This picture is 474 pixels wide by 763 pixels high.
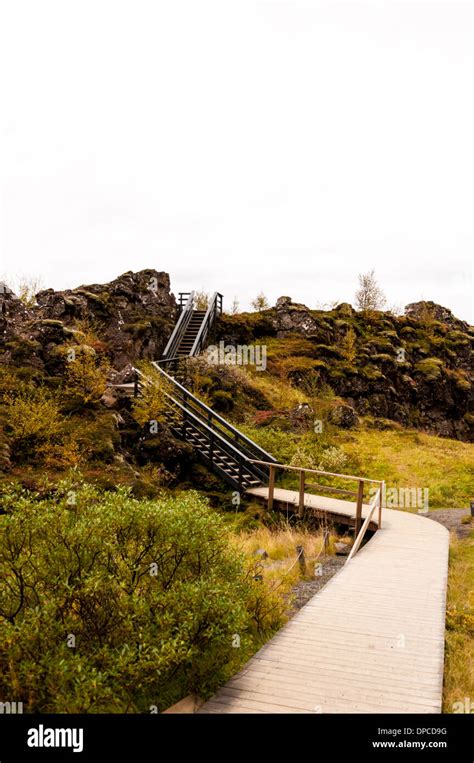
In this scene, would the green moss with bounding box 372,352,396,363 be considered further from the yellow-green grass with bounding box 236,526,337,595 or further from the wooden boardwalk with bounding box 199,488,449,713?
the wooden boardwalk with bounding box 199,488,449,713

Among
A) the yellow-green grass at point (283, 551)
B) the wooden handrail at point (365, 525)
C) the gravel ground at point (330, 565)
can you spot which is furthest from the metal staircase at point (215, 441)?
the gravel ground at point (330, 565)

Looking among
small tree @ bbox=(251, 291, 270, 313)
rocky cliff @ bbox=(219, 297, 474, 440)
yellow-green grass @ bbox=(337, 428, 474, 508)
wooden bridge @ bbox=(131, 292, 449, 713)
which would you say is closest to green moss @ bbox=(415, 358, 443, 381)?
rocky cliff @ bbox=(219, 297, 474, 440)

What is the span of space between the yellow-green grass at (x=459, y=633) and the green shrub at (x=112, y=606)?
2.42m

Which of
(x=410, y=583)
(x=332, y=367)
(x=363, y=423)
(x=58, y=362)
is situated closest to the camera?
(x=410, y=583)

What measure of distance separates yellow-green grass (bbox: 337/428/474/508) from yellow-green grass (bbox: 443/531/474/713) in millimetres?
6020

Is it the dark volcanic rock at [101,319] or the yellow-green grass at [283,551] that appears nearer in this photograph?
the yellow-green grass at [283,551]

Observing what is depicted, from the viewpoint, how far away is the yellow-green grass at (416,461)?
1885 centimetres

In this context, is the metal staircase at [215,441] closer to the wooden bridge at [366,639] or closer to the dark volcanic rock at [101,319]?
the wooden bridge at [366,639]

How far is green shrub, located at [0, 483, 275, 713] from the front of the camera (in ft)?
17.1

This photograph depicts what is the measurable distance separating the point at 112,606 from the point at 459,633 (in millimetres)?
5262
